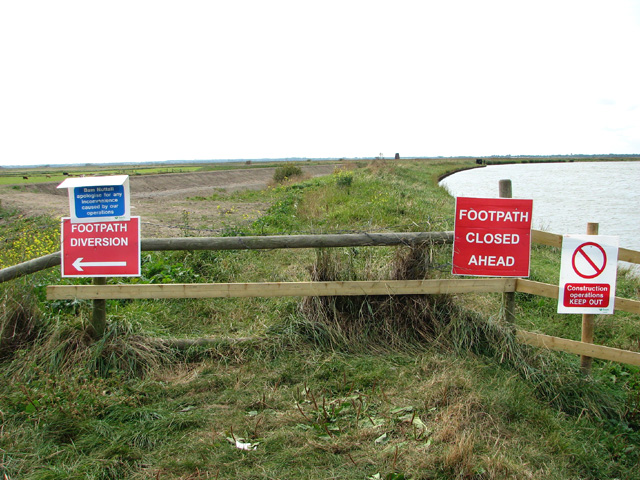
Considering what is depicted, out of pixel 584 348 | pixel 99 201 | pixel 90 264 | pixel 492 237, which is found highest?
pixel 99 201

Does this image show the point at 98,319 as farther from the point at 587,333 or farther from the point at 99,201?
the point at 587,333

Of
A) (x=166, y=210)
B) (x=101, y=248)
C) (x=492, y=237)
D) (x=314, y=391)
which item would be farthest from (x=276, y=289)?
(x=166, y=210)

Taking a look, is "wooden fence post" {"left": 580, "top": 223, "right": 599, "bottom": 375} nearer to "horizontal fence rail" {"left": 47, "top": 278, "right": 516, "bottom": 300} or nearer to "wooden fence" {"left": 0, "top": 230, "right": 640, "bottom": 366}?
"wooden fence" {"left": 0, "top": 230, "right": 640, "bottom": 366}

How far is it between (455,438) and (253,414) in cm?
140

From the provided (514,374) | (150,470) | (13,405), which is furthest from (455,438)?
(13,405)

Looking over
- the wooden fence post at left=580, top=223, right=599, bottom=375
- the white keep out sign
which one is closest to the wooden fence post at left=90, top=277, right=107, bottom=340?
the white keep out sign

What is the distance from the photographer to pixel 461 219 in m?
4.32

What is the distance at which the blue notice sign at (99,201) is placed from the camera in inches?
167

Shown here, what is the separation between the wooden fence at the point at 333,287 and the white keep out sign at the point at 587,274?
128mm

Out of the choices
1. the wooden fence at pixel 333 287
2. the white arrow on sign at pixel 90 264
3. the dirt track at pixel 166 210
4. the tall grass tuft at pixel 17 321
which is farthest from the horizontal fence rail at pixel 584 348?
the tall grass tuft at pixel 17 321

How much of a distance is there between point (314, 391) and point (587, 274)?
263 centimetres

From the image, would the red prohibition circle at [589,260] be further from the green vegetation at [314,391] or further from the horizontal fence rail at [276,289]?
the green vegetation at [314,391]

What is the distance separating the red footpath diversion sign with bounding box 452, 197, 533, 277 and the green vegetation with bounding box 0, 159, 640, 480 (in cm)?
29

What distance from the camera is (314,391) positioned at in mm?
3717
